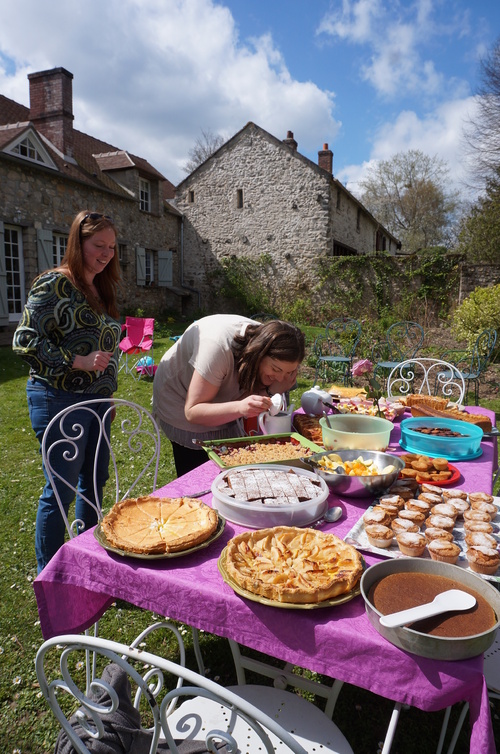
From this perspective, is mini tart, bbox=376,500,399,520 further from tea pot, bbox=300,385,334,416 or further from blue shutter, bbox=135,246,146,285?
blue shutter, bbox=135,246,146,285

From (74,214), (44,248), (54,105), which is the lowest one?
(44,248)

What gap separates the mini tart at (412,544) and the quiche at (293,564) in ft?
0.51

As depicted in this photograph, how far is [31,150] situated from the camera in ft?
39.8

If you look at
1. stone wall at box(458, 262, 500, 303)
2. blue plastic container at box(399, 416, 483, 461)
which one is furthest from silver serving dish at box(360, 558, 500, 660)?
stone wall at box(458, 262, 500, 303)

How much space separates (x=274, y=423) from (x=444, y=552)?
1169 millimetres

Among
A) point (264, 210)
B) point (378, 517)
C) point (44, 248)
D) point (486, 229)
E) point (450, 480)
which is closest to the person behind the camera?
point (378, 517)

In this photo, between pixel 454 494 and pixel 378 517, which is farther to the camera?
pixel 454 494

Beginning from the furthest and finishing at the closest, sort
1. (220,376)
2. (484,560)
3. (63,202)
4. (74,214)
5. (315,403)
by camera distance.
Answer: (74,214)
(63,202)
(315,403)
(220,376)
(484,560)

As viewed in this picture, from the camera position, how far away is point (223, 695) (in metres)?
0.82

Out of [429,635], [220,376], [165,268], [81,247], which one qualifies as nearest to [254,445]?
[220,376]

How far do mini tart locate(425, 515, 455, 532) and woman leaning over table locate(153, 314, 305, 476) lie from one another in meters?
0.91

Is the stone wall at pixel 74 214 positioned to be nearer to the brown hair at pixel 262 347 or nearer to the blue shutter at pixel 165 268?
the blue shutter at pixel 165 268

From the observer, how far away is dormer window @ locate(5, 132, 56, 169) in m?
11.5

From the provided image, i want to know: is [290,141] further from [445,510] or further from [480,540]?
[480,540]
